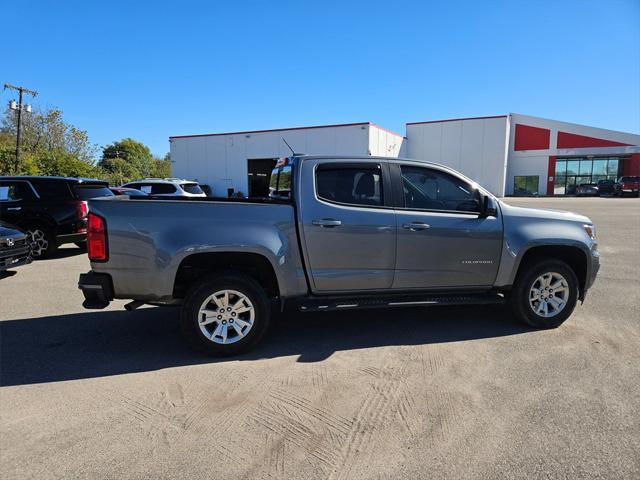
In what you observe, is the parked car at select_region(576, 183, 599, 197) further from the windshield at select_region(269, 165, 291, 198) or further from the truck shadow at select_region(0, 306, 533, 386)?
the windshield at select_region(269, 165, 291, 198)

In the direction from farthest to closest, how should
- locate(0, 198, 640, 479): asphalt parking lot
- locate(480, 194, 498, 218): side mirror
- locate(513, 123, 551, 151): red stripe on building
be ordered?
locate(513, 123, 551, 151): red stripe on building → locate(480, 194, 498, 218): side mirror → locate(0, 198, 640, 479): asphalt parking lot

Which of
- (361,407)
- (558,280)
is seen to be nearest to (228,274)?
(361,407)

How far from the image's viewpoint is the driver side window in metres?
4.52

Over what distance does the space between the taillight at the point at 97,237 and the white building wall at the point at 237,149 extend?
29548 millimetres

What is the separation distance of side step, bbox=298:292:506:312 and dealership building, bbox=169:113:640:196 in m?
27.8

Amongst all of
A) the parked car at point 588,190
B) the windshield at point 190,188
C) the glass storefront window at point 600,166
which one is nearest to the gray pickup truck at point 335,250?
the windshield at point 190,188

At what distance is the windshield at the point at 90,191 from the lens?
9.50 m

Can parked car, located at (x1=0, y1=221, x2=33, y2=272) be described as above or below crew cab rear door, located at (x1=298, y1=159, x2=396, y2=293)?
below

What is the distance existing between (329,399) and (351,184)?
2164 mm

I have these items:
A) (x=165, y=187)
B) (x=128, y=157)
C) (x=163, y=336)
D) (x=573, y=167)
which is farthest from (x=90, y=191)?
(x=128, y=157)

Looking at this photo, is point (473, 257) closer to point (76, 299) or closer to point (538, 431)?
point (538, 431)

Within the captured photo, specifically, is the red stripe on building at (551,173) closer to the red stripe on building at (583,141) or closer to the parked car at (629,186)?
the red stripe on building at (583,141)

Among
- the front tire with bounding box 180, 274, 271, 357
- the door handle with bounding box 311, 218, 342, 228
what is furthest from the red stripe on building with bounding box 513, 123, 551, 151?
the front tire with bounding box 180, 274, 271, 357

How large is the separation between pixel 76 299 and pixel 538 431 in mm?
5914
